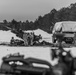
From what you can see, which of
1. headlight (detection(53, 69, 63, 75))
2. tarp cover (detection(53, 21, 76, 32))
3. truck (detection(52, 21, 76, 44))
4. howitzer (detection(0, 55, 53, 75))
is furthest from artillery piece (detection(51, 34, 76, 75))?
tarp cover (detection(53, 21, 76, 32))

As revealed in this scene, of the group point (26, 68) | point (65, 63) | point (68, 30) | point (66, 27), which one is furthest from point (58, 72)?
point (66, 27)

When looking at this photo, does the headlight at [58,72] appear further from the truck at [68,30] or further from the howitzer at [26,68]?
the truck at [68,30]

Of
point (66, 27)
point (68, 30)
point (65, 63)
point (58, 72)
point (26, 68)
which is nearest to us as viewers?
point (58, 72)

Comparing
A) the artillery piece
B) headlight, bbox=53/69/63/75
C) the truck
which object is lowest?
headlight, bbox=53/69/63/75

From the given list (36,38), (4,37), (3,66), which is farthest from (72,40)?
(3,66)

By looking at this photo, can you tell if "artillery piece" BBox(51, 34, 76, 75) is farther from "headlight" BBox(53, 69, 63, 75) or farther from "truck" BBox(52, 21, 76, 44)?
"truck" BBox(52, 21, 76, 44)

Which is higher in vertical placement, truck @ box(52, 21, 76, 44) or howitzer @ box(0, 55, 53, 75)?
truck @ box(52, 21, 76, 44)

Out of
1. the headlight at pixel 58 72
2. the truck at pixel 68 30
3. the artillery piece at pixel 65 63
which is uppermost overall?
the truck at pixel 68 30

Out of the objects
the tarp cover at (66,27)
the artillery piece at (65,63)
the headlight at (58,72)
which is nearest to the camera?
the headlight at (58,72)

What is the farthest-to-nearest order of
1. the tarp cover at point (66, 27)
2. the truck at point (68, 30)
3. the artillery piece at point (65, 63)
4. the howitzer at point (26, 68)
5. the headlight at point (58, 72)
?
the tarp cover at point (66, 27) < the truck at point (68, 30) < the howitzer at point (26, 68) < the artillery piece at point (65, 63) < the headlight at point (58, 72)

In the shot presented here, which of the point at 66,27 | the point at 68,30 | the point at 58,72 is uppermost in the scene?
the point at 66,27

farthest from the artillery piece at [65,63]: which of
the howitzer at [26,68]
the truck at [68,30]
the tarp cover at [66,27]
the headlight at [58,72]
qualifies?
the tarp cover at [66,27]

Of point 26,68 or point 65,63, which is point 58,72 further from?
point 26,68

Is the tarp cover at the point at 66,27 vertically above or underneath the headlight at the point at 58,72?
above
